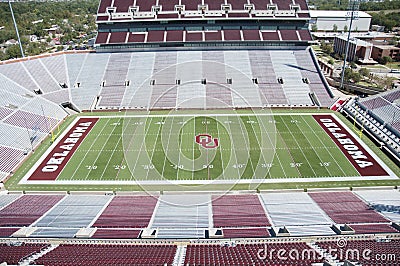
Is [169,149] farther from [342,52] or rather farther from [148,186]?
[342,52]

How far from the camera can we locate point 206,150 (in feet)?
84.4

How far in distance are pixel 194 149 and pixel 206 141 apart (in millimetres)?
1686

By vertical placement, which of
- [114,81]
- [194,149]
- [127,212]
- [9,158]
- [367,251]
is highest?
[114,81]

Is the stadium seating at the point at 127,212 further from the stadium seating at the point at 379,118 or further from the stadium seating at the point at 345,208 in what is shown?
the stadium seating at the point at 379,118

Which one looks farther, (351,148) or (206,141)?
(206,141)

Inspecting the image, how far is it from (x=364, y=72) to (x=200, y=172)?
122 ft

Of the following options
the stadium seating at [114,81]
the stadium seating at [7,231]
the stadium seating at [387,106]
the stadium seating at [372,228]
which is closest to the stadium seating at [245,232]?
the stadium seating at [372,228]

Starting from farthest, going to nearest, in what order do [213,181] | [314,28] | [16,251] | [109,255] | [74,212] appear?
[314,28]
[213,181]
[74,212]
[16,251]
[109,255]

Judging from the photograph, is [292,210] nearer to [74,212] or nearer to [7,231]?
[74,212]

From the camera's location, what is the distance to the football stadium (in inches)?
513

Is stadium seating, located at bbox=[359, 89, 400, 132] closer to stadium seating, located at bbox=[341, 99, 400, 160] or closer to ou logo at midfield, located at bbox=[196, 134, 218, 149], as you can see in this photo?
stadium seating, located at bbox=[341, 99, 400, 160]

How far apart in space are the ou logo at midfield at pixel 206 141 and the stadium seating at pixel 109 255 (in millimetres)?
14183

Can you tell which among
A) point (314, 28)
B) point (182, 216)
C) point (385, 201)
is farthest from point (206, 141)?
point (314, 28)

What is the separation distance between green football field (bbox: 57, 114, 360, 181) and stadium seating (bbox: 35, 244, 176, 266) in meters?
9.71
